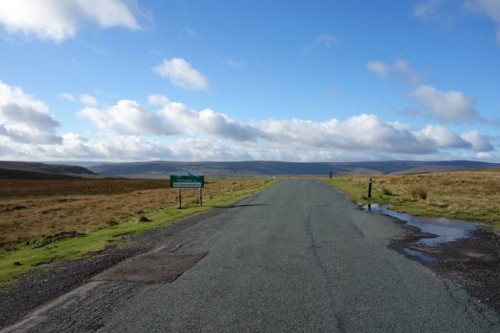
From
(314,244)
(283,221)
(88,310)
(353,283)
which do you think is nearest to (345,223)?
(283,221)

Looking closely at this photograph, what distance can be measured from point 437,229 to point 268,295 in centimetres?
1107

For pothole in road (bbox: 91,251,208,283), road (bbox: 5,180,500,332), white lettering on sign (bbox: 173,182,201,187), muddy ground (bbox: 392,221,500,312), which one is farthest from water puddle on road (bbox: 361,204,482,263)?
white lettering on sign (bbox: 173,182,201,187)

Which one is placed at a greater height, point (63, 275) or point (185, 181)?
point (185, 181)

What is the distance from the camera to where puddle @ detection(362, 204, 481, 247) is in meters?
13.7

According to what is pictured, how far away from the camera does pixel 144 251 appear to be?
11.7 metres

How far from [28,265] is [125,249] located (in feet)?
7.82

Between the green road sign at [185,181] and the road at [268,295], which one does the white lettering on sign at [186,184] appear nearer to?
the green road sign at [185,181]

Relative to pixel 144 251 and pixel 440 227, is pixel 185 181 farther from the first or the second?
pixel 144 251

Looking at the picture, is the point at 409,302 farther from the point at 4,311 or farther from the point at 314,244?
the point at 4,311

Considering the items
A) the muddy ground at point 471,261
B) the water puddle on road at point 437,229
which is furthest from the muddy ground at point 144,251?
the water puddle on road at point 437,229

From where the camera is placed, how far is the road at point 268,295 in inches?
241

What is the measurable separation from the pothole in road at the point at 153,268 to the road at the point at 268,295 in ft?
0.07

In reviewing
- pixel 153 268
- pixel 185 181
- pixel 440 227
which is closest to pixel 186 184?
pixel 185 181

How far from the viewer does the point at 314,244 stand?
12.3m
